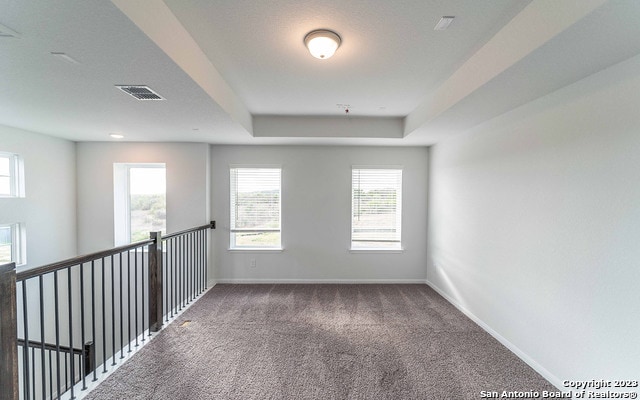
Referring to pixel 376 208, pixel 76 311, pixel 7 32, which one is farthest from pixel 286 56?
pixel 76 311

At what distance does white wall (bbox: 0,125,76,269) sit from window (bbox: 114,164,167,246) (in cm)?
67

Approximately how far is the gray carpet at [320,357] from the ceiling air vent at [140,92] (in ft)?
7.66

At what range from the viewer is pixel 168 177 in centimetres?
418

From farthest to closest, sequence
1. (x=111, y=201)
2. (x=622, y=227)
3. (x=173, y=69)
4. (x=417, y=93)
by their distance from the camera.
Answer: (x=111, y=201) → (x=417, y=93) → (x=173, y=69) → (x=622, y=227)

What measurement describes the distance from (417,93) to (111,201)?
4.89m

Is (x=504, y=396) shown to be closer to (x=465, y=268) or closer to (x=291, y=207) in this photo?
(x=465, y=268)

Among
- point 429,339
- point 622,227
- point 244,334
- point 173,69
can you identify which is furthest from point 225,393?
point 622,227

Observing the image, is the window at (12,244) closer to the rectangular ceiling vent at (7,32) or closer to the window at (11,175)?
the window at (11,175)

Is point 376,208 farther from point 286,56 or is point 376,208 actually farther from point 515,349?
point 286,56

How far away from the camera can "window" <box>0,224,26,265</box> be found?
329 cm

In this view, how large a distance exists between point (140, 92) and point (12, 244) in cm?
322

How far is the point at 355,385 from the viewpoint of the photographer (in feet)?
6.59

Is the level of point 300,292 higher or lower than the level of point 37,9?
lower

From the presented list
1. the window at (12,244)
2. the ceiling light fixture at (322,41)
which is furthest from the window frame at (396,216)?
the window at (12,244)
